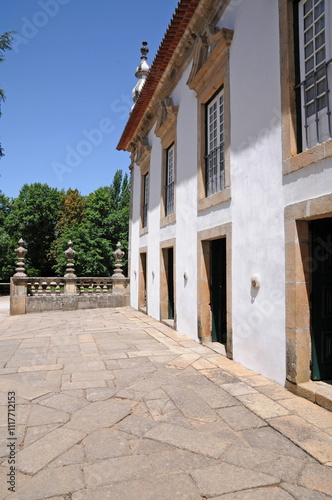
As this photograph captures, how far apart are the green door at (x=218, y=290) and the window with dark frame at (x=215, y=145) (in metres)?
1.02

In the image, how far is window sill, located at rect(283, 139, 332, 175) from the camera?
10.5ft

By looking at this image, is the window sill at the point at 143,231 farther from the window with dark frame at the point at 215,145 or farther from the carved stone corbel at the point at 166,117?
the window with dark frame at the point at 215,145

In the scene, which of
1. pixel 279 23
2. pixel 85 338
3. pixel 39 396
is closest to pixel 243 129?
pixel 279 23

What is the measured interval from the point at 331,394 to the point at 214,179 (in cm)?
397

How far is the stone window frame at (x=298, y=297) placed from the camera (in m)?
3.52

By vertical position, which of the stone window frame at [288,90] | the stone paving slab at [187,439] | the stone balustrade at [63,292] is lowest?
the stone paving slab at [187,439]

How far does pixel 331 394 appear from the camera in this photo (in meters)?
3.17

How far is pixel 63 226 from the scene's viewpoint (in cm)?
3195

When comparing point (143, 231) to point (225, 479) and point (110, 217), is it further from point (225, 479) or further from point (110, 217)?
point (110, 217)

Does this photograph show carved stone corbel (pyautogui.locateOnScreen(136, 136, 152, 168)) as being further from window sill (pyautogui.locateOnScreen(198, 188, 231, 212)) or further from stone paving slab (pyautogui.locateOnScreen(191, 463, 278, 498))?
stone paving slab (pyautogui.locateOnScreen(191, 463, 278, 498))

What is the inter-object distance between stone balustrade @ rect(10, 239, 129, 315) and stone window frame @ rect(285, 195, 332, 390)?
9.75m

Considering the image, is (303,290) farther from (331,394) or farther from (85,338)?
(85,338)

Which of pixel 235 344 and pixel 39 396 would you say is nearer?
pixel 39 396

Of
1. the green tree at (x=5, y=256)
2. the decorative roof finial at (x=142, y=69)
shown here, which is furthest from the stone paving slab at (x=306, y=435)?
the green tree at (x=5, y=256)
